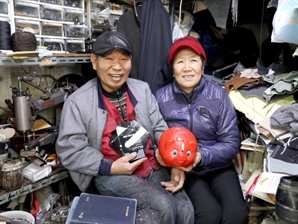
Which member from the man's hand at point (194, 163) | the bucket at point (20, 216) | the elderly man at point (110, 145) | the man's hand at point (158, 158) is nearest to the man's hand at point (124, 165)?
the elderly man at point (110, 145)

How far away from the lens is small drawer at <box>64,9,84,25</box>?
6.28ft

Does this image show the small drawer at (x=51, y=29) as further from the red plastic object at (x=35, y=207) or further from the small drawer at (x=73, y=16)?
the red plastic object at (x=35, y=207)

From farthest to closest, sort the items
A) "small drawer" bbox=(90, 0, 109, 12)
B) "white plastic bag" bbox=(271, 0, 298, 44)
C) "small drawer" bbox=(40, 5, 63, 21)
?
"small drawer" bbox=(90, 0, 109, 12)
"small drawer" bbox=(40, 5, 63, 21)
"white plastic bag" bbox=(271, 0, 298, 44)

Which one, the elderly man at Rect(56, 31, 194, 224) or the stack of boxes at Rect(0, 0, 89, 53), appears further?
the stack of boxes at Rect(0, 0, 89, 53)

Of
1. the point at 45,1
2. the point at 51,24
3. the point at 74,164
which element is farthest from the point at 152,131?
the point at 45,1

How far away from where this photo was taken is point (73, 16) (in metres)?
1.98

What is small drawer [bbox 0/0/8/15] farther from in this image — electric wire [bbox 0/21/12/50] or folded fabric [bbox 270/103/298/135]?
folded fabric [bbox 270/103/298/135]

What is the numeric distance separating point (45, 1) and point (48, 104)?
687 mm

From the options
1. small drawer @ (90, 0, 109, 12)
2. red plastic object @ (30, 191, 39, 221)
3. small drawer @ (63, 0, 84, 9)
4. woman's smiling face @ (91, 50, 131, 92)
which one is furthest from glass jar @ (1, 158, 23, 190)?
small drawer @ (90, 0, 109, 12)

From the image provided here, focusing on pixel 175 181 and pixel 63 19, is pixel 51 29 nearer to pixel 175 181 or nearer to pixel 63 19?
pixel 63 19

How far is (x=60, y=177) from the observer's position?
170cm

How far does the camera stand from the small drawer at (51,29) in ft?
5.96

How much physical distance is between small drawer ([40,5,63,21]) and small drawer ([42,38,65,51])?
5.6 inches

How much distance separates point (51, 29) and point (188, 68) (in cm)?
98
